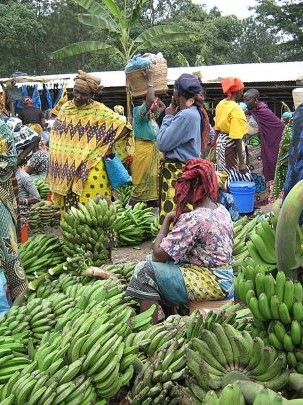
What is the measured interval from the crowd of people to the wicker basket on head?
0.23 feet

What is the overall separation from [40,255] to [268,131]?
4.68m

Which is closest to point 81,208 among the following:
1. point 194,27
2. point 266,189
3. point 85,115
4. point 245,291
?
point 85,115

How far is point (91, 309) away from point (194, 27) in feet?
92.0

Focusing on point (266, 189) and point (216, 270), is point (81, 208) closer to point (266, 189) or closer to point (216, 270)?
point (216, 270)

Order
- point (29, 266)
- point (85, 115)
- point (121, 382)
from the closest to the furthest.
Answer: point (121, 382), point (29, 266), point (85, 115)

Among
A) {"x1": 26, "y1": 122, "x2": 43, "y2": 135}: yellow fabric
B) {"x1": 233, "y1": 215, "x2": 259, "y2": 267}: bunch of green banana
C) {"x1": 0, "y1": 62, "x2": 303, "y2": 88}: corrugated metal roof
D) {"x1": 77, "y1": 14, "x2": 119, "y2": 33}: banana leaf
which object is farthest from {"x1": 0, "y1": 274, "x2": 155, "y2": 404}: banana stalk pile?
{"x1": 77, "y1": 14, "x2": 119, "y2": 33}: banana leaf

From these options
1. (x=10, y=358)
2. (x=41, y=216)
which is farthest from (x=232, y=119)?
(x=10, y=358)

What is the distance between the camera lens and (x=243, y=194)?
788 cm

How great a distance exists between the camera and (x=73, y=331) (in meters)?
2.66

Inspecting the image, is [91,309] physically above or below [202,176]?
below

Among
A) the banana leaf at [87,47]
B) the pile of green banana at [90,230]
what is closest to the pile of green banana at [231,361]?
the pile of green banana at [90,230]

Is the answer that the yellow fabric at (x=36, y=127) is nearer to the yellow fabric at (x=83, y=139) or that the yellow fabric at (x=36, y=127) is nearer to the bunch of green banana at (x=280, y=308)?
the yellow fabric at (x=83, y=139)

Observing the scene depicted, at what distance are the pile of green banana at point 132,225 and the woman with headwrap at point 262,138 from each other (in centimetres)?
232

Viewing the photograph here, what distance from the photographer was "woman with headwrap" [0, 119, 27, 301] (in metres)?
3.89
